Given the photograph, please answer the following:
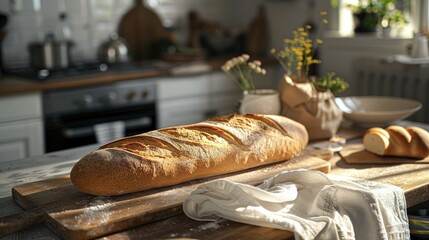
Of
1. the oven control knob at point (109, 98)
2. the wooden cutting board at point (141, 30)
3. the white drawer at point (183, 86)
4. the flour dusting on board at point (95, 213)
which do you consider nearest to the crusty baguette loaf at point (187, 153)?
the flour dusting on board at point (95, 213)

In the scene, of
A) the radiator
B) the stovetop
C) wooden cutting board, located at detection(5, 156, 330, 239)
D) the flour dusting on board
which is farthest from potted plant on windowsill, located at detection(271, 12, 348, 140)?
the stovetop

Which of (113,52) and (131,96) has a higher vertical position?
(113,52)

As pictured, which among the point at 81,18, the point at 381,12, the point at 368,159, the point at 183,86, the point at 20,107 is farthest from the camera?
the point at 81,18

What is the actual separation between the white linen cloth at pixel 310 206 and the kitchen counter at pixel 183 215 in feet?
0.10

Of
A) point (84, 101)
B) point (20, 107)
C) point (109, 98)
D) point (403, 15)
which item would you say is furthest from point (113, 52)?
point (403, 15)

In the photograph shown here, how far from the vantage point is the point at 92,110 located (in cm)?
371

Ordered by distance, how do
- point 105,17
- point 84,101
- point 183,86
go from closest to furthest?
point 84,101
point 183,86
point 105,17

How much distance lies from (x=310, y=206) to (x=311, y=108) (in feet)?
2.40

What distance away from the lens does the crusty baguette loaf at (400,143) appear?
2.01m

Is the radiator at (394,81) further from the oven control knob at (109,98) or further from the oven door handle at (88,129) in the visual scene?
the oven control knob at (109,98)

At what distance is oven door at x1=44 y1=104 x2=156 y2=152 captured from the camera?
11.7ft

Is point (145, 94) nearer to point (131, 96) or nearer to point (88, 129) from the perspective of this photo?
point (131, 96)

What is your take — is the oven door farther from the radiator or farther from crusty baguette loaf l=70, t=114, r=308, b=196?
crusty baguette loaf l=70, t=114, r=308, b=196

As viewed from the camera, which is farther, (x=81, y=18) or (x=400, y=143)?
(x=81, y=18)
